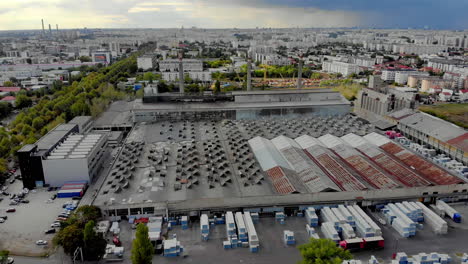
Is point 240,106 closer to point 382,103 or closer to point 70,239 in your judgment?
point 382,103

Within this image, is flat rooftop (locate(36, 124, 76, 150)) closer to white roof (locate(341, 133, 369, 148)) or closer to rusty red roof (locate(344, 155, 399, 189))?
rusty red roof (locate(344, 155, 399, 189))

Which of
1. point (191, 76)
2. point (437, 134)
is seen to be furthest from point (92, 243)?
point (191, 76)

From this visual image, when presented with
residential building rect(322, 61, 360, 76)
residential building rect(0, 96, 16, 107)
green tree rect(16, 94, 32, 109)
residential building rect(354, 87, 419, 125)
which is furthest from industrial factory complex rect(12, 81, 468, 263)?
residential building rect(322, 61, 360, 76)

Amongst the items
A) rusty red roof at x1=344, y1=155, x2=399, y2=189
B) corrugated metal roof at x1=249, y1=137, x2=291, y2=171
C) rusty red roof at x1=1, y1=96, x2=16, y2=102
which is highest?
rusty red roof at x1=1, y1=96, x2=16, y2=102

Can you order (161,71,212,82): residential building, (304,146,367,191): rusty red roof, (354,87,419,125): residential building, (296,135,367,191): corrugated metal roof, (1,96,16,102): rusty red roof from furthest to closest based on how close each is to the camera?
1. (161,71,212,82): residential building
2. (1,96,16,102): rusty red roof
3. (354,87,419,125): residential building
4. (296,135,367,191): corrugated metal roof
5. (304,146,367,191): rusty red roof

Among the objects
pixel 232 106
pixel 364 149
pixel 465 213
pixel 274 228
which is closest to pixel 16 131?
pixel 232 106
